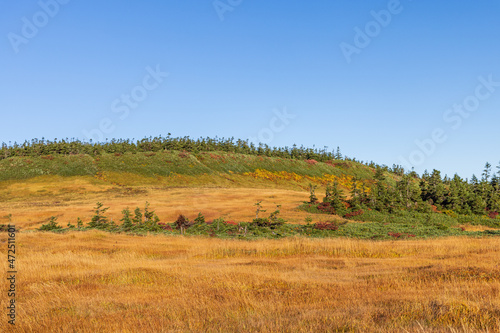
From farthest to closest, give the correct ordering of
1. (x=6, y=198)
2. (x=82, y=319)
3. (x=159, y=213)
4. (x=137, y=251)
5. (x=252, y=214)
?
(x=6, y=198) < (x=159, y=213) < (x=252, y=214) < (x=137, y=251) < (x=82, y=319)

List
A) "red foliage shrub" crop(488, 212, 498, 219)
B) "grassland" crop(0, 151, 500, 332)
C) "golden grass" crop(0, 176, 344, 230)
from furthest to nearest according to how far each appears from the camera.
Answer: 1. "red foliage shrub" crop(488, 212, 498, 219)
2. "golden grass" crop(0, 176, 344, 230)
3. "grassland" crop(0, 151, 500, 332)

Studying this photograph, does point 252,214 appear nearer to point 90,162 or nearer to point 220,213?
point 220,213

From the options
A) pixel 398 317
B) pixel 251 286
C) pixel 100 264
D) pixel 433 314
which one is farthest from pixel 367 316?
pixel 100 264

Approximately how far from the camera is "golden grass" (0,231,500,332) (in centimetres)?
646

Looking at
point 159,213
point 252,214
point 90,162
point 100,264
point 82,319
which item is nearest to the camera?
point 82,319

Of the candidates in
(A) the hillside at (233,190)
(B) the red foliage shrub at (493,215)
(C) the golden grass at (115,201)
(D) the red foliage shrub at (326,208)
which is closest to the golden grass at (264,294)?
(A) the hillside at (233,190)

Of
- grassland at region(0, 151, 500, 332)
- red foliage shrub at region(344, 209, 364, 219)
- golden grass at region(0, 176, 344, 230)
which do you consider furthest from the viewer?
golden grass at region(0, 176, 344, 230)

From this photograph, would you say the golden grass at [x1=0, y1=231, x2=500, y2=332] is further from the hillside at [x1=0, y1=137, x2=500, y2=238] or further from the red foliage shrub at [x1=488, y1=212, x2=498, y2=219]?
the red foliage shrub at [x1=488, y1=212, x2=498, y2=219]

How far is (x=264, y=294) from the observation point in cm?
931

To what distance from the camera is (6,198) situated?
80125mm

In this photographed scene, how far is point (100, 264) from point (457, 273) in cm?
1285

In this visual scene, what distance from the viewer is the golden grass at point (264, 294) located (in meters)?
6.46

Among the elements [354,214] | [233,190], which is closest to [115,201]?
[233,190]

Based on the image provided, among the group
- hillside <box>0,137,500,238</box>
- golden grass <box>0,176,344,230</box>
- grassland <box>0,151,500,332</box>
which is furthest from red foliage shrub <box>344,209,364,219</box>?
Result: grassland <box>0,151,500,332</box>
